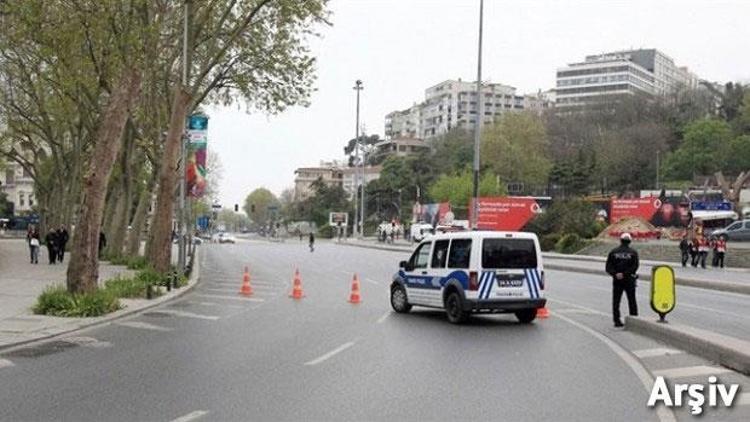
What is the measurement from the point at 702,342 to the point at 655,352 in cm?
78

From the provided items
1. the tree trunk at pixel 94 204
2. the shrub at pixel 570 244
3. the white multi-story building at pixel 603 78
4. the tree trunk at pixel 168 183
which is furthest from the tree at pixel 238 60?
the white multi-story building at pixel 603 78

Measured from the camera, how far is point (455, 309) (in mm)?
17234

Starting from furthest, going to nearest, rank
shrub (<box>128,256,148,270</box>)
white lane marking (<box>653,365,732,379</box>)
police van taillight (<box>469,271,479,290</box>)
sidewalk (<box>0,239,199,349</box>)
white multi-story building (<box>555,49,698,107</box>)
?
white multi-story building (<box>555,49,698,107</box>) → shrub (<box>128,256,148,270</box>) → police van taillight (<box>469,271,479,290</box>) → sidewalk (<box>0,239,199,349</box>) → white lane marking (<box>653,365,732,379</box>)

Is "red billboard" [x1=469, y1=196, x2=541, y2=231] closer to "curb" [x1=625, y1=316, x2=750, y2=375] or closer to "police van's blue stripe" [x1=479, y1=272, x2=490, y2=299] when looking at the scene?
"police van's blue stripe" [x1=479, y1=272, x2=490, y2=299]

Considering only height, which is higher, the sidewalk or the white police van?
the white police van

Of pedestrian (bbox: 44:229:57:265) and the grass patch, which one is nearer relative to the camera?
the grass patch

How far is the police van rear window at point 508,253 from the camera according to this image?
55.8ft

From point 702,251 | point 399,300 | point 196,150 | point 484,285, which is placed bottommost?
point 399,300

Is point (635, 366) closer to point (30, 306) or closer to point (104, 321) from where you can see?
point (104, 321)

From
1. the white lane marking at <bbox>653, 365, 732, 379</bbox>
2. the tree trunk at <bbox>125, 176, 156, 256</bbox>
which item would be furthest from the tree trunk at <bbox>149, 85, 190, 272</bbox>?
the white lane marking at <bbox>653, 365, 732, 379</bbox>

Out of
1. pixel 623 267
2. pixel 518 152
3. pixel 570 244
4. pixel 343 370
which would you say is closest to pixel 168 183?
pixel 623 267

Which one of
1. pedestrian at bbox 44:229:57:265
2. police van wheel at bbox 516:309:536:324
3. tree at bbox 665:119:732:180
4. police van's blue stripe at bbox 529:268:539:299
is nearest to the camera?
police van's blue stripe at bbox 529:268:539:299

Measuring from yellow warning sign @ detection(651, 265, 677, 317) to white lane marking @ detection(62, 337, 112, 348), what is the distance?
360 inches

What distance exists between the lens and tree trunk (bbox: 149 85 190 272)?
1133 inches
